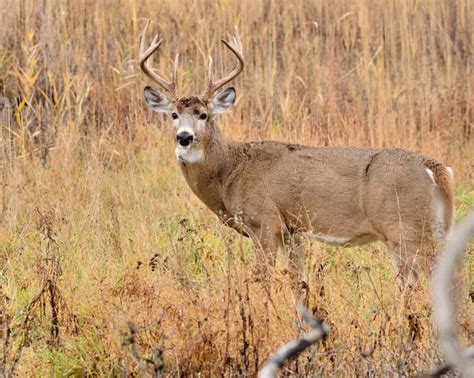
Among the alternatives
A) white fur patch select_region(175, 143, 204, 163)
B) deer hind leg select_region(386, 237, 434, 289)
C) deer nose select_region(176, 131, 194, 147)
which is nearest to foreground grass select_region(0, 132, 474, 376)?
deer hind leg select_region(386, 237, 434, 289)

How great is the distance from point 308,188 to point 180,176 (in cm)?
181

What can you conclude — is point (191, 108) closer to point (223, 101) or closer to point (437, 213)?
point (223, 101)

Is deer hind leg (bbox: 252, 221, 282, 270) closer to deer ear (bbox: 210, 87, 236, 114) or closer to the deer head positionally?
the deer head

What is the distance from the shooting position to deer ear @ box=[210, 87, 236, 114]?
6.30m

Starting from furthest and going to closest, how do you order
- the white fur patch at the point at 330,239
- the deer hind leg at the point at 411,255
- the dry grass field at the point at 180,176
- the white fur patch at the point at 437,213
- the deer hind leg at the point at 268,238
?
the deer hind leg at the point at 268,238, the white fur patch at the point at 330,239, the deer hind leg at the point at 411,255, the white fur patch at the point at 437,213, the dry grass field at the point at 180,176

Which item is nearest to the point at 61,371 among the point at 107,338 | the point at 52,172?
the point at 107,338

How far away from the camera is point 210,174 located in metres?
6.16

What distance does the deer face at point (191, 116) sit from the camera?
19.3 feet

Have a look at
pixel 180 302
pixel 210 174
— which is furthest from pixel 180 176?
pixel 180 302

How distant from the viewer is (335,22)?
964 cm

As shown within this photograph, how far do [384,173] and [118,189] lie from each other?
2430 mm

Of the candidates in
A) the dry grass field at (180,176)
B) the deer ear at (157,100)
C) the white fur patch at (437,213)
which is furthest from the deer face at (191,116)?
the white fur patch at (437,213)

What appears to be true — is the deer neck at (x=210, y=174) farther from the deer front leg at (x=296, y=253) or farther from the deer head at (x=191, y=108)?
the deer front leg at (x=296, y=253)

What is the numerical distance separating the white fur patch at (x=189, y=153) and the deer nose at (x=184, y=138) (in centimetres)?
8
